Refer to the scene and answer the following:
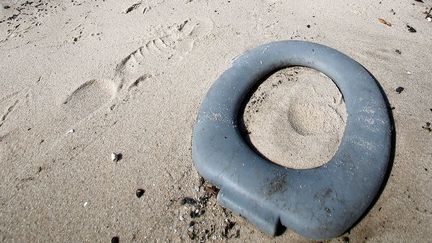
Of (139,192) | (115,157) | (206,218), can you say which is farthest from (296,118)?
(115,157)

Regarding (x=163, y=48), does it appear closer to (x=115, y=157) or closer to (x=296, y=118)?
(x=115, y=157)

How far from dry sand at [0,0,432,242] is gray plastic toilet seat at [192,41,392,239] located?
139mm

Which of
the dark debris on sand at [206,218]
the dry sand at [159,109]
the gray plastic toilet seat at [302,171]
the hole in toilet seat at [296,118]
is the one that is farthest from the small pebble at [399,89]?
the dark debris on sand at [206,218]

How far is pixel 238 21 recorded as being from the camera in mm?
3516

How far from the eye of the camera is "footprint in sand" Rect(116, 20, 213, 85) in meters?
3.11

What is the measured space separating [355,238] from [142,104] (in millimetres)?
1788

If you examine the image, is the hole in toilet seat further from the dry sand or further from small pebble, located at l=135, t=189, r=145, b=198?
small pebble, located at l=135, t=189, r=145, b=198

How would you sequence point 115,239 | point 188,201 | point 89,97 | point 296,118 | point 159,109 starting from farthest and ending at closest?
1. point 89,97
2. point 159,109
3. point 296,118
4. point 188,201
5. point 115,239

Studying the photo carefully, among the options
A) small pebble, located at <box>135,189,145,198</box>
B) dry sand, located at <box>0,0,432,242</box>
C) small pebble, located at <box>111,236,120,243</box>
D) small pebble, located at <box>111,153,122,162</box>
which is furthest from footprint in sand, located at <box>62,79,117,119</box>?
small pebble, located at <box>111,236,120,243</box>

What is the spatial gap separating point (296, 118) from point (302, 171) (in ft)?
1.97

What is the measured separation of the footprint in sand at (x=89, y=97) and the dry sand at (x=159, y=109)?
0.5 inches

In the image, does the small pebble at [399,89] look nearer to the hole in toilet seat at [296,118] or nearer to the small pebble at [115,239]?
the hole in toilet seat at [296,118]

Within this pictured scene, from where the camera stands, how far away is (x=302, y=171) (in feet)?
6.88

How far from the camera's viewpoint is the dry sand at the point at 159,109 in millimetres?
2154
